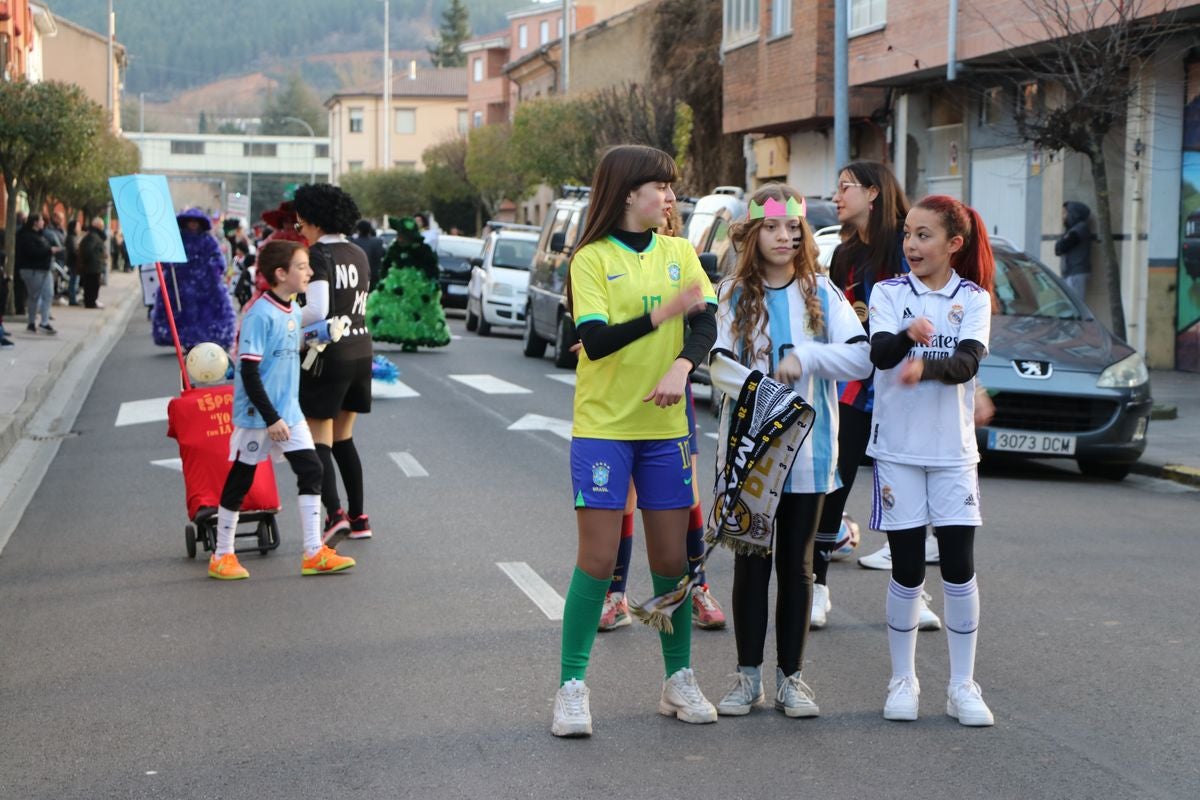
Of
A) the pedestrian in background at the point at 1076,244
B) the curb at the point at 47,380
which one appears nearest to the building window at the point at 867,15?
the pedestrian in background at the point at 1076,244

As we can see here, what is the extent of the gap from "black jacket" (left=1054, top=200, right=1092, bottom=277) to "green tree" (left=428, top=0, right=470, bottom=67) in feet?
410

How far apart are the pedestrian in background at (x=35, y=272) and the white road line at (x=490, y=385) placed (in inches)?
373

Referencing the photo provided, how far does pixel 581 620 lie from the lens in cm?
535

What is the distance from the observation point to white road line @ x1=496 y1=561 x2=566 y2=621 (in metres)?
7.45

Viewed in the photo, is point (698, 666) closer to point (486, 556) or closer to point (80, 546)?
point (486, 556)

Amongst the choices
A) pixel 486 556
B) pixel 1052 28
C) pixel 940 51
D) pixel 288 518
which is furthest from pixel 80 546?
pixel 940 51

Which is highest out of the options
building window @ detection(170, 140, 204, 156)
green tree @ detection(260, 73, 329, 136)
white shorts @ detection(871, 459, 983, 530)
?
green tree @ detection(260, 73, 329, 136)

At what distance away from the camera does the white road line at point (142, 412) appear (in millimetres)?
15695

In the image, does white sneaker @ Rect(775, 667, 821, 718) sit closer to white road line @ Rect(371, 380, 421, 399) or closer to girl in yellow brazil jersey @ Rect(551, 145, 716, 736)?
girl in yellow brazil jersey @ Rect(551, 145, 716, 736)

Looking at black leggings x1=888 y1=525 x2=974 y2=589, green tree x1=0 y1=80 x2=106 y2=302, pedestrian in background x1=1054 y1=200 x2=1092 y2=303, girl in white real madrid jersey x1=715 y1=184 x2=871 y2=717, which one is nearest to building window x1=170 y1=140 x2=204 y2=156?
green tree x1=0 y1=80 x2=106 y2=302

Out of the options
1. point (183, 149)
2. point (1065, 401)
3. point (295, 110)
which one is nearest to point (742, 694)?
point (1065, 401)

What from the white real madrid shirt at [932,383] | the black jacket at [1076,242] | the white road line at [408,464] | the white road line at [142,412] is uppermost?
the black jacket at [1076,242]

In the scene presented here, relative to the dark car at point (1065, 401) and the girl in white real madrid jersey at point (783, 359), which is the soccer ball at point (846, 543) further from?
the dark car at point (1065, 401)

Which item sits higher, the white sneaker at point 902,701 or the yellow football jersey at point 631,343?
the yellow football jersey at point 631,343
